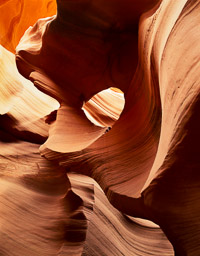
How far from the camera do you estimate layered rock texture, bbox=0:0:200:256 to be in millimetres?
931

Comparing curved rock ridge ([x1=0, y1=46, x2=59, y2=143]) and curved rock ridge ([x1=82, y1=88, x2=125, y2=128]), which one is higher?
curved rock ridge ([x1=82, y1=88, x2=125, y2=128])

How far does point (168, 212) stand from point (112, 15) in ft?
2.82

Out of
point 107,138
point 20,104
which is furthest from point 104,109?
point 107,138

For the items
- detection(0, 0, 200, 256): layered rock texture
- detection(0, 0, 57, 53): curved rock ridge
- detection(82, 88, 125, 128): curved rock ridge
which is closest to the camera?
detection(0, 0, 200, 256): layered rock texture

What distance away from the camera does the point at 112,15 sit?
4.82ft

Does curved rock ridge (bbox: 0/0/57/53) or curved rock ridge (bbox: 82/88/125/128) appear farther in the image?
curved rock ridge (bbox: 0/0/57/53)

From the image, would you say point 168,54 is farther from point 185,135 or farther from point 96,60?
point 96,60

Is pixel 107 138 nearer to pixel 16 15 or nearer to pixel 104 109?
pixel 104 109

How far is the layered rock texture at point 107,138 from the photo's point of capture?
0.93 metres

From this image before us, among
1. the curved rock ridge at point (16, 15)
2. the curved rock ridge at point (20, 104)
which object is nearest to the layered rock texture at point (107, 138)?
the curved rock ridge at point (20, 104)

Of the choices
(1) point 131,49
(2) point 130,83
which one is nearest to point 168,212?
(2) point 130,83

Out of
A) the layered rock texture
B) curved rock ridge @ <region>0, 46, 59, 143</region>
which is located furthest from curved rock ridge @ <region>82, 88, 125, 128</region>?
curved rock ridge @ <region>0, 46, 59, 143</region>

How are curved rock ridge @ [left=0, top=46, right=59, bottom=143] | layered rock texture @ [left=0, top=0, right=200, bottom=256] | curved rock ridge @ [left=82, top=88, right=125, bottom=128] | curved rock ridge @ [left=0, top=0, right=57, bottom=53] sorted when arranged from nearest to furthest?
layered rock texture @ [left=0, top=0, right=200, bottom=256]
curved rock ridge @ [left=0, top=46, right=59, bottom=143]
curved rock ridge @ [left=82, top=88, right=125, bottom=128]
curved rock ridge @ [left=0, top=0, right=57, bottom=53]

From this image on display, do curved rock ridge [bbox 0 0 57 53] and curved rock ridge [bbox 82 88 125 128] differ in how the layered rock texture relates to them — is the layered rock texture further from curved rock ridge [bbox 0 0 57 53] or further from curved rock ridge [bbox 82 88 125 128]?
curved rock ridge [bbox 0 0 57 53]
